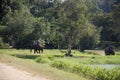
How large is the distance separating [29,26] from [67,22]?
13783 mm

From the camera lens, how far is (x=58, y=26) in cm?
6200

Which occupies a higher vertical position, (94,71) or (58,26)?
(58,26)

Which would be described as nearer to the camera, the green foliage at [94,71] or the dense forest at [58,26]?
the green foliage at [94,71]

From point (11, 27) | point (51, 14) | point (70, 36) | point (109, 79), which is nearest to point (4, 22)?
point (11, 27)

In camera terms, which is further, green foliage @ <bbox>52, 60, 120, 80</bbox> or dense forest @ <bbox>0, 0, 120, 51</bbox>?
dense forest @ <bbox>0, 0, 120, 51</bbox>

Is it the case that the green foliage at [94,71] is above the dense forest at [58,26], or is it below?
below

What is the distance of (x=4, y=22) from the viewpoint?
6612 centimetres

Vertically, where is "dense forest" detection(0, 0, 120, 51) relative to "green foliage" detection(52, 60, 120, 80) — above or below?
above

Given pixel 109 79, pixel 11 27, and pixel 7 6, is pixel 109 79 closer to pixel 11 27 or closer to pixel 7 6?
pixel 7 6

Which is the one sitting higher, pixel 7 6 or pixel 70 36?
pixel 7 6

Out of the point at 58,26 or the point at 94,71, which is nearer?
the point at 94,71

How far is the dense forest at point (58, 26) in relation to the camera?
49.7 m

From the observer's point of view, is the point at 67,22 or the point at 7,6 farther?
the point at 67,22

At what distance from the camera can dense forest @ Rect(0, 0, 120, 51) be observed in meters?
49.7
